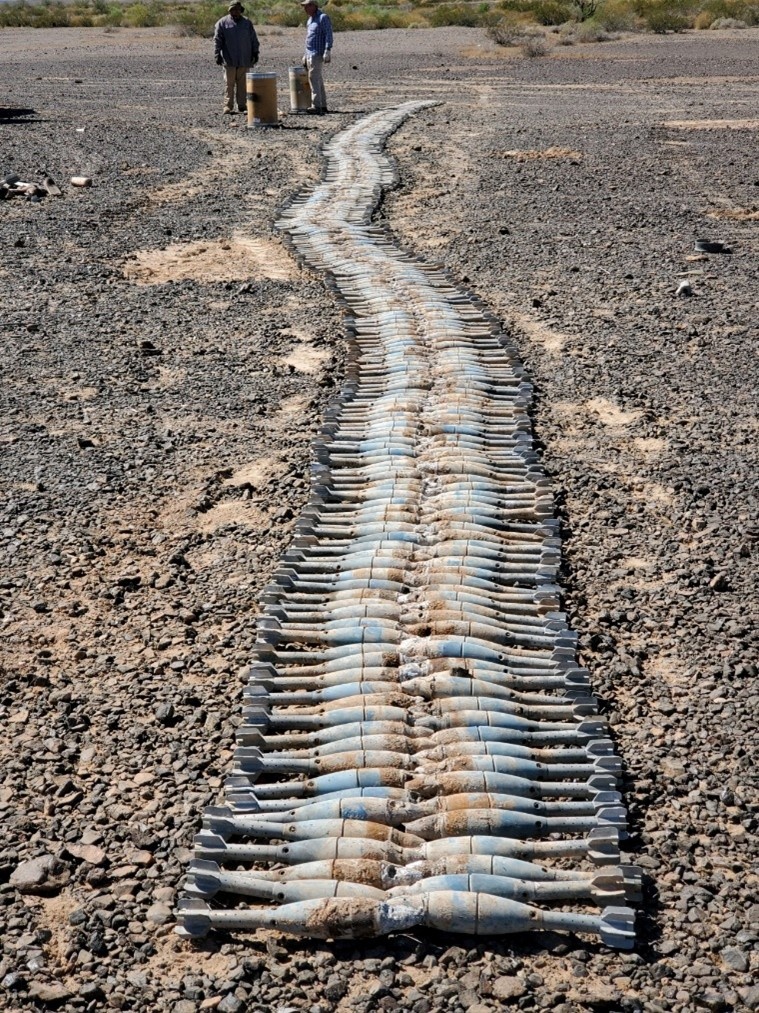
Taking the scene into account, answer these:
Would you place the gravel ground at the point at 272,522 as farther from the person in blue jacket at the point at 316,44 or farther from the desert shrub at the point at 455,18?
the desert shrub at the point at 455,18

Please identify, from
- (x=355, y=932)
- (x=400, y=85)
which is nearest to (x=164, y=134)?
(x=400, y=85)

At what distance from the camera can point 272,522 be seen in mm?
6945

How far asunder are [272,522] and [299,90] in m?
18.0

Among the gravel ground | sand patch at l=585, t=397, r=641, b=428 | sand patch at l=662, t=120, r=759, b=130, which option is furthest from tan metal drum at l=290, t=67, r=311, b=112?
sand patch at l=585, t=397, r=641, b=428

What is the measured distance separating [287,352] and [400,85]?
2049cm

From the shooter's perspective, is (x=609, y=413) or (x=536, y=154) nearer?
(x=609, y=413)

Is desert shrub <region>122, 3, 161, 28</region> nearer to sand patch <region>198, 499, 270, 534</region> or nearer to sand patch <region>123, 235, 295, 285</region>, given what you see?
sand patch <region>123, 235, 295, 285</region>

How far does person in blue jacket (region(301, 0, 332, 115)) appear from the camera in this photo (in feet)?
70.2

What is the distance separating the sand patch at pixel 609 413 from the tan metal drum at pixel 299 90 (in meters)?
16.3

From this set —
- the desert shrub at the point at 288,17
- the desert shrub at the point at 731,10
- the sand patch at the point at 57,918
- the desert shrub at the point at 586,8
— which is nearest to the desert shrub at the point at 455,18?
the desert shrub at the point at 586,8

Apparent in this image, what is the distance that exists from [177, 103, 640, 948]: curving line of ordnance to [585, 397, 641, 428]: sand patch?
0.50 m

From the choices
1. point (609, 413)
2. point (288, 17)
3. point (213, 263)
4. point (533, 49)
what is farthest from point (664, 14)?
point (609, 413)

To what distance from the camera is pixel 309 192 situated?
1578cm

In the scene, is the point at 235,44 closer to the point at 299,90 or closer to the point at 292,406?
the point at 299,90
